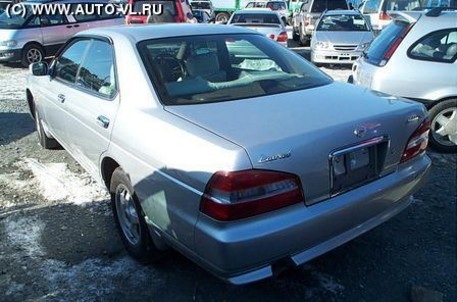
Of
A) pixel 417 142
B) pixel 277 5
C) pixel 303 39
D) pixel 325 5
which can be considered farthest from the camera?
pixel 277 5

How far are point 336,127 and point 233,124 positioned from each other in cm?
55

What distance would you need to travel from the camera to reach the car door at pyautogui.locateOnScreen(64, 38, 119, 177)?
3.17m

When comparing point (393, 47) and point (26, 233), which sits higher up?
point (393, 47)

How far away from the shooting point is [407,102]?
9.78ft

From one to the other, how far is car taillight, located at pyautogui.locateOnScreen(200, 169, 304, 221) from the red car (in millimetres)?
10811

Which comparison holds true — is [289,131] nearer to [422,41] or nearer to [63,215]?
[63,215]

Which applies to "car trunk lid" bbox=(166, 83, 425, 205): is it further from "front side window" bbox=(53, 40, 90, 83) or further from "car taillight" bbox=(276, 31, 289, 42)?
"car taillight" bbox=(276, 31, 289, 42)

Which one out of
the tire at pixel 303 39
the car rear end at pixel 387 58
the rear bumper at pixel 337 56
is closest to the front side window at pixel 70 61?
the car rear end at pixel 387 58

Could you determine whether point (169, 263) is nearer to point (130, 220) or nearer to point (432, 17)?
point (130, 220)

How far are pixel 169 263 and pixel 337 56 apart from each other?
9492 mm

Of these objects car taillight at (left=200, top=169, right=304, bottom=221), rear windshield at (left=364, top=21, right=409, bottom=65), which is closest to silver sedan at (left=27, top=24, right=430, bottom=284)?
car taillight at (left=200, top=169, right=304, bottom=221)

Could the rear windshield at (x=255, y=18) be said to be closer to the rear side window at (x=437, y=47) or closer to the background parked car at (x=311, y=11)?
the background parked car at (x=311, y=11)

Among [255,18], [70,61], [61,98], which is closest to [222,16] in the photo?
[255,18]

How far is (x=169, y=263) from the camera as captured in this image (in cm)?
321
